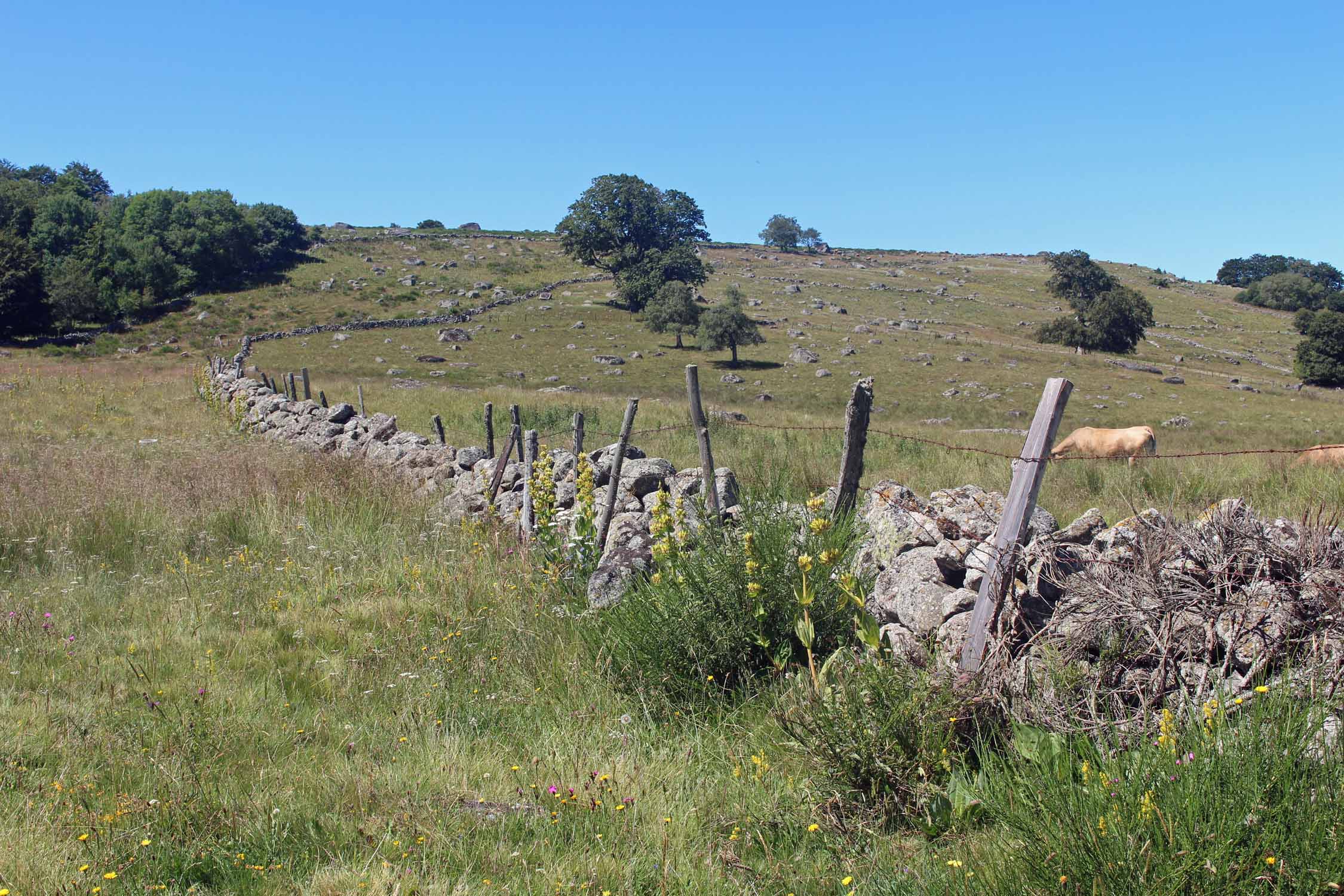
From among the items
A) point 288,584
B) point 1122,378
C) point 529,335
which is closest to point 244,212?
point 529,335

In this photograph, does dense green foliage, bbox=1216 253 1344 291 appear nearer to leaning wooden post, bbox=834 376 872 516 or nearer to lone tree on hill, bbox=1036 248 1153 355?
lone tree on hill, bbox=1036 248 1153 355

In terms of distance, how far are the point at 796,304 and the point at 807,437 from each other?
5912 centimetres

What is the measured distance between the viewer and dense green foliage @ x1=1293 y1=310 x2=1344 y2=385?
4844cm

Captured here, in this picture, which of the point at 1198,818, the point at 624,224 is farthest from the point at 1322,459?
the point at 624,224

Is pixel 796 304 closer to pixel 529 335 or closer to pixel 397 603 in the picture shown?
pixel 529 335

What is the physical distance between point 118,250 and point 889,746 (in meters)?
84.2

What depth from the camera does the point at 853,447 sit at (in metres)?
5.97

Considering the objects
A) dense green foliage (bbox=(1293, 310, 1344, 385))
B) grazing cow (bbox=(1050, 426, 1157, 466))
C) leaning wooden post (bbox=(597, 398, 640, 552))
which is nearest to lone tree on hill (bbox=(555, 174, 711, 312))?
dense green foliage (bbox=(1293, 310, 1344, 385))

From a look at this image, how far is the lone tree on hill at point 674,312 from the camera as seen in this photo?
54.9m

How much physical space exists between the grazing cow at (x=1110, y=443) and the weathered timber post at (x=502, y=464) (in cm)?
1263

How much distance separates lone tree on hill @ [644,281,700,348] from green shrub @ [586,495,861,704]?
1950 inches

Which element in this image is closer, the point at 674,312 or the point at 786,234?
the point at 674,312

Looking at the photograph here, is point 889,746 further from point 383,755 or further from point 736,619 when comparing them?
point 383,755

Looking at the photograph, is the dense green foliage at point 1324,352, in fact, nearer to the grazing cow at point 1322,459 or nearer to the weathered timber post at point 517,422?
the grazing cow at point 1322,459
